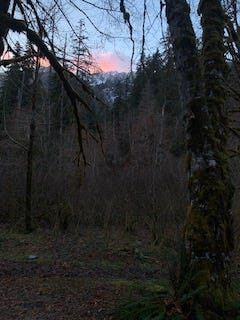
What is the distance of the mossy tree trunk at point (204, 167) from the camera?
503cm

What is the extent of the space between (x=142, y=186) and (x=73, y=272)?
26.7 feet

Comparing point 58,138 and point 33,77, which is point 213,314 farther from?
point 58,138

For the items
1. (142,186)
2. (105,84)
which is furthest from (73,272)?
(105,84)

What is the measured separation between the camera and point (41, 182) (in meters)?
19.0

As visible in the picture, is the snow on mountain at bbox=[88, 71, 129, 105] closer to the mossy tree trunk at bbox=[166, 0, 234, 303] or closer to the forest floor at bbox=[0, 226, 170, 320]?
the mossy tree trunk at bbox=[166, 0, 234, 303]

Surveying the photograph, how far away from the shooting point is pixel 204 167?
5.32 meters

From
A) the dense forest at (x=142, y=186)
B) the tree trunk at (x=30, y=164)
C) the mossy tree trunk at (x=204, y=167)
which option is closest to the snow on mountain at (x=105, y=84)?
the dense forest at (x=142, y=186)

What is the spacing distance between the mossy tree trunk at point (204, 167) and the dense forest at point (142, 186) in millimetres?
13

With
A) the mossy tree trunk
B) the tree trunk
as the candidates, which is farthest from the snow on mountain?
the tree trunk

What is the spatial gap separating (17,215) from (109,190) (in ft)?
12.9

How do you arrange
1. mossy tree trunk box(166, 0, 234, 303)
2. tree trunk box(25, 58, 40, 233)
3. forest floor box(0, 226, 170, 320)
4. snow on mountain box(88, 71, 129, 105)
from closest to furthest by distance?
mossy tree trunk box(166, 0, 234, 303), forest floor box(0, 226, 170, 320), snow on mountain box(88, 71, 129, 105), tree trunk box(25, 58, 40, 233)

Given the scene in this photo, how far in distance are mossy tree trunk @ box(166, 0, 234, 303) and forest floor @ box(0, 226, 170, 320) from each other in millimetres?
1234

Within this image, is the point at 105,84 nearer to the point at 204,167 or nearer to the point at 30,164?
the point at 30,164

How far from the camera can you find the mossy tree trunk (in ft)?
16.5
